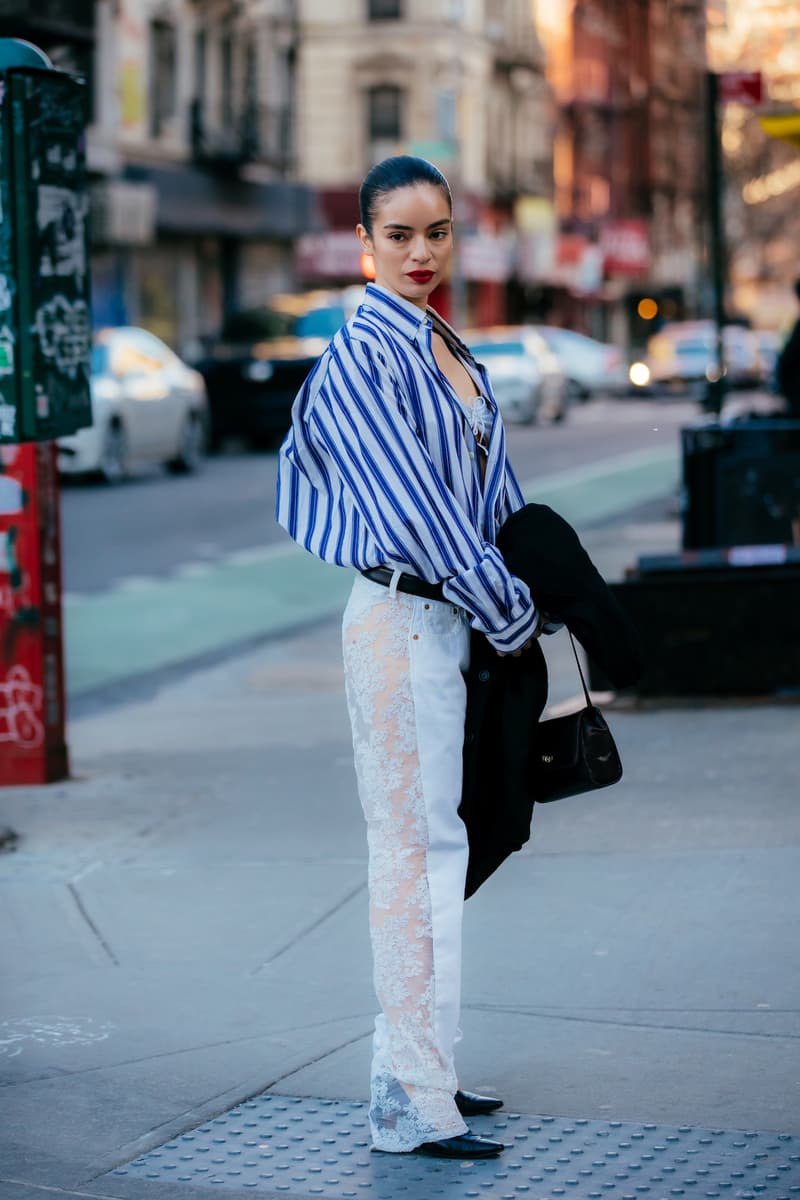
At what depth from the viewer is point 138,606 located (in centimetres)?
1407

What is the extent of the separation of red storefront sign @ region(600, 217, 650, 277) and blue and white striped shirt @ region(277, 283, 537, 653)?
66298mm

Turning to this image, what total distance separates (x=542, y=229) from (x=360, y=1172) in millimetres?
60653

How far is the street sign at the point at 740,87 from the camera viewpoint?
13.1 m

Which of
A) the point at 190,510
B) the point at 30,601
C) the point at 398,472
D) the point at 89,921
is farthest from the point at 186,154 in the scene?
the point at 398,472

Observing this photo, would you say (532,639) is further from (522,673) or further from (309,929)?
(309,929)

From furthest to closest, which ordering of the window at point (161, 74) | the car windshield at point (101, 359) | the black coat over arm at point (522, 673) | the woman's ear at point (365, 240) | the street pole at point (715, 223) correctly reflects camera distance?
1. the window at point (161, 74)
2. the car windshield at point (101, 359)
3. the street pole at point (715, 223)
4. the woman's ear at point (365, 240)
5. the black coat over arm at point (522, 673)

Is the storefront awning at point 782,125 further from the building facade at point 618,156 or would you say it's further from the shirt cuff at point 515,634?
the building facade at point 618,156

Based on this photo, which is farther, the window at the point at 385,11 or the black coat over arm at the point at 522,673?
the window at the point at 385,11

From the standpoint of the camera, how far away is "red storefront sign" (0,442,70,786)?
774 cm

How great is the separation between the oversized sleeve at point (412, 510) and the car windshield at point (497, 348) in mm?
33210

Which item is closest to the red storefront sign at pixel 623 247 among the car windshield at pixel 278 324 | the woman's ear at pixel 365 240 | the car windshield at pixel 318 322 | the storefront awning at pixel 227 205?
the storefront awning at pixel 227 205

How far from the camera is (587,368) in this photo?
49.1m

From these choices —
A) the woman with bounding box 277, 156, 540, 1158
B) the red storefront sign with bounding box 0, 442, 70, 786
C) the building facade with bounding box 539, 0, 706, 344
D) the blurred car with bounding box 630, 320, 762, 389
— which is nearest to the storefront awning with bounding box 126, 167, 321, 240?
the blurred car with bounding box 630, 320, 762, 389

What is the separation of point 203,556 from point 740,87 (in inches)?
228
